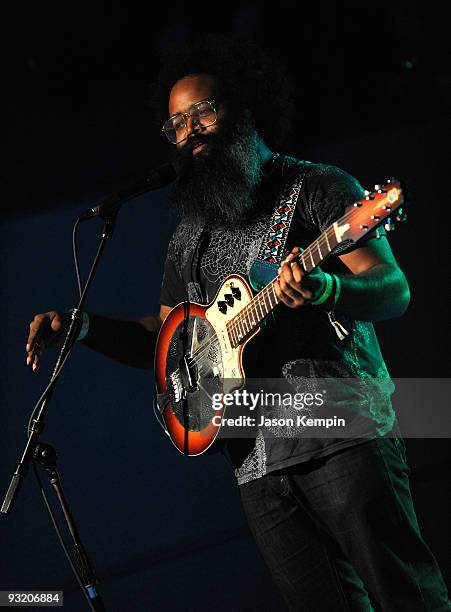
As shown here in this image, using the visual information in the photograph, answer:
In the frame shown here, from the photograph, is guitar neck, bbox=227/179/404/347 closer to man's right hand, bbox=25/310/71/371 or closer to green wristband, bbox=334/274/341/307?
green wristband, bbox=334/274/341/307

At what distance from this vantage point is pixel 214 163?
2293 mm

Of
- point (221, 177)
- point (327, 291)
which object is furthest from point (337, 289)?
point (221, 177)

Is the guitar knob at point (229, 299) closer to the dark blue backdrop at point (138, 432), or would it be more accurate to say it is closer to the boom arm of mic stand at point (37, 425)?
the boom arm of mic stand at point (37, 425)

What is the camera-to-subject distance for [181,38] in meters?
3.27

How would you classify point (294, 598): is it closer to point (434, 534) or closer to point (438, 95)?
point (434, 534)

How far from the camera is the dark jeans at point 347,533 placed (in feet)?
5.64

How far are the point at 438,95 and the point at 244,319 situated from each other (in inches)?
65.9

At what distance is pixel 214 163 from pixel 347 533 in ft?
3.96

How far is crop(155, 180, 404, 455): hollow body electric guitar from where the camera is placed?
5.38ft

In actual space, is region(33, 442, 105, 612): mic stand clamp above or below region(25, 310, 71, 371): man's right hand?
below

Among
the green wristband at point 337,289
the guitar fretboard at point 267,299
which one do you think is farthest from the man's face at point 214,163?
the green wristband at point 337,289

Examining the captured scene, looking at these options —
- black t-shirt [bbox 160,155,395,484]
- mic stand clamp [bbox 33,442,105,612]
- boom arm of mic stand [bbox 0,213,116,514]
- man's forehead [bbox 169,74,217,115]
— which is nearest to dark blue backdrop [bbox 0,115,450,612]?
man's forehead [bbox 169,74,217,115]

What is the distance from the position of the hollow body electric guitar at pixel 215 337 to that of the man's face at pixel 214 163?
285 millimetres

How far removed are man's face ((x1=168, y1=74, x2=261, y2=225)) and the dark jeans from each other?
0.83 meters
